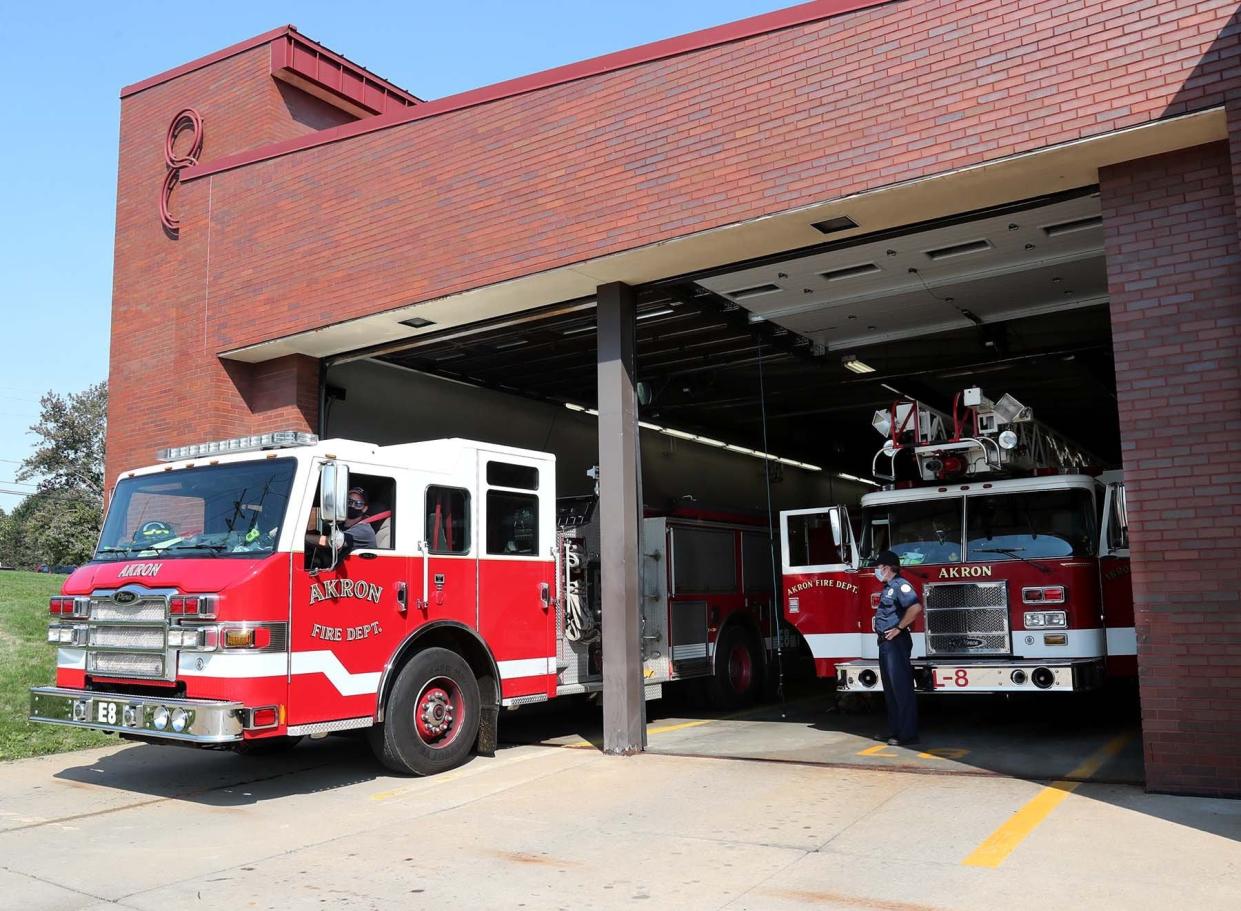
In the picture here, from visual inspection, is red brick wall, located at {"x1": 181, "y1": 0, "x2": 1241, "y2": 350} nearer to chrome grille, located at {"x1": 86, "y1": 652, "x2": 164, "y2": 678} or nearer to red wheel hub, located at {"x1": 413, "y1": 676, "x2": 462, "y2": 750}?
red wheel hub, located at {"x1": 413, "y1": 676, "x2": 462, "y2": 750}

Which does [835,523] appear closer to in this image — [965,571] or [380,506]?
[965,571]

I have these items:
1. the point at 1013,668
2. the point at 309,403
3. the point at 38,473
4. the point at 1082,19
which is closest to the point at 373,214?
the point at 309,403

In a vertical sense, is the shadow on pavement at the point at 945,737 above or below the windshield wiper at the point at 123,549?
below

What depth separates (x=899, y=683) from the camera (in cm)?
941

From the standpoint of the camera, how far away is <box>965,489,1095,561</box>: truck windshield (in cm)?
966

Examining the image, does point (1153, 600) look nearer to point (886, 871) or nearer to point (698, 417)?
point (886, 871)

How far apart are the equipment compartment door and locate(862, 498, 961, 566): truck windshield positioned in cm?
339

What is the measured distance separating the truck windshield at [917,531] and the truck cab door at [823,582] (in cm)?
24

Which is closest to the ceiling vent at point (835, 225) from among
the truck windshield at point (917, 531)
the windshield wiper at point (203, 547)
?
the truck windshield at point (917, 531)

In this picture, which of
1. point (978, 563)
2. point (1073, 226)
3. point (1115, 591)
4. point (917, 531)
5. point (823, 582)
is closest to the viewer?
point (1115, 591)

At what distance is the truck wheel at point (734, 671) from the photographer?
12.8m

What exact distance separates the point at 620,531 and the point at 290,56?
797 cm

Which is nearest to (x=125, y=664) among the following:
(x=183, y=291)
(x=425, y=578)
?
(x=425, y=578)

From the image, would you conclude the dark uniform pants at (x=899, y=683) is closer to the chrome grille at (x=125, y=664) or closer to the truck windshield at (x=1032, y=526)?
the truck windshield at (x=1032, y=526)
